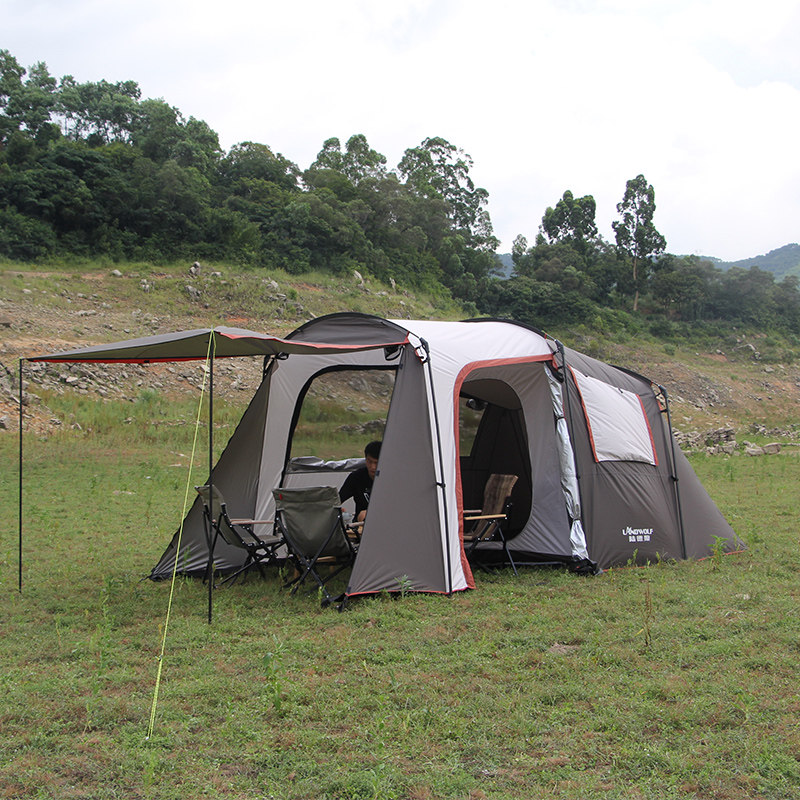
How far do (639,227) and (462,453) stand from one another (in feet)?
161

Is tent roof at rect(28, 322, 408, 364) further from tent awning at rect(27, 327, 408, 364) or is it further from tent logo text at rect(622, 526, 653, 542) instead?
tent logo text at rect(622, 526, 653, 542)

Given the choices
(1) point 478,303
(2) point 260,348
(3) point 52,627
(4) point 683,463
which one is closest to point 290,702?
(3) point 52,627

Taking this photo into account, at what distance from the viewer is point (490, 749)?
11.4 ft

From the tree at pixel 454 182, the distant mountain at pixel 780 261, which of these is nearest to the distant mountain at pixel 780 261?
the distant mountain at pixel 780 261

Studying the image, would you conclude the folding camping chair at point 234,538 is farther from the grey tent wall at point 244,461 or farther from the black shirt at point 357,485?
the black shirt at point 357,485

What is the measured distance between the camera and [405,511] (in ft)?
19.5

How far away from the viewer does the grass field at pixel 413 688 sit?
3.25 metres

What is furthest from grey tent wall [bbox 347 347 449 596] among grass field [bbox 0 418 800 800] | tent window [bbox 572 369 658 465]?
tent window [bbox 572 369 658 465]

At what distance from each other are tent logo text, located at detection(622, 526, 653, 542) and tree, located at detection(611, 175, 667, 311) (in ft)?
158

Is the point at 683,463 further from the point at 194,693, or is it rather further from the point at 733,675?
the point at 194,693

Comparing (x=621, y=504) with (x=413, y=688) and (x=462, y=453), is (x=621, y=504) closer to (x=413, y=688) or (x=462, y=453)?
(x=462, y=453)

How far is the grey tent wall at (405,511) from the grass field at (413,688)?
19 cm

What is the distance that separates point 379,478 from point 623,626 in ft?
6.43

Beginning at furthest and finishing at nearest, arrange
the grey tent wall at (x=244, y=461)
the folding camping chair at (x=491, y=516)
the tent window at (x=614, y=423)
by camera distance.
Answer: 1. the grey tent wall at (x=244, y=461)
2. the tent window at (x=614, y=423)
3. the folding camping chair at (x=491, y=516)
